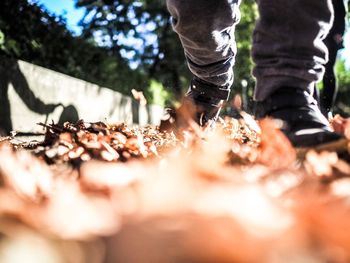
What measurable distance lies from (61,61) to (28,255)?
251 inches

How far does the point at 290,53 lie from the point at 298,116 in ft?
1.09

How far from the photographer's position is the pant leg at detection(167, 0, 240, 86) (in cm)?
182

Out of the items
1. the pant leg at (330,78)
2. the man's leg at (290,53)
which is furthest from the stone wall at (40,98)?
the pant leg at (330,78)

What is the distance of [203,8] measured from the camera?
1812 millimetres

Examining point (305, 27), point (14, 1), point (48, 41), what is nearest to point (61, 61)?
point (48, 41)

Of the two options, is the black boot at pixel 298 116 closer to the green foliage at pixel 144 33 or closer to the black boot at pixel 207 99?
the black boot at pixel 207 99

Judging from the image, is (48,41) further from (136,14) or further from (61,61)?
(136,14)

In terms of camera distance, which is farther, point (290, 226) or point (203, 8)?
point (203, 8)

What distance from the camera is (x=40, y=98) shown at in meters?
3.32

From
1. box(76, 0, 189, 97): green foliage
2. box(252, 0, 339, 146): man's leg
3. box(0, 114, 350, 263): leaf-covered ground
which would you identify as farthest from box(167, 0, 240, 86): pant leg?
box(76, 0, 189, 97): green foliage

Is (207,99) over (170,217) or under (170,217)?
over

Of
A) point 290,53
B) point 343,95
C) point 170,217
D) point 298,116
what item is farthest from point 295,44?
point 343,95

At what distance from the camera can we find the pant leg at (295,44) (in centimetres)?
151

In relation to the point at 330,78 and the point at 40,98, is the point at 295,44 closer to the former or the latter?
the point at 40,98
